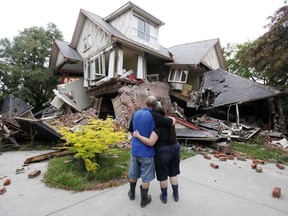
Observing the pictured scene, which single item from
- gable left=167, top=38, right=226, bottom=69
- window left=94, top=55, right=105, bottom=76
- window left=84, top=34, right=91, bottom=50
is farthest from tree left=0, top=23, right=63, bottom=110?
gable left=167, top=38, right=226, bottom=69

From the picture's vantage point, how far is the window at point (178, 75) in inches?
516

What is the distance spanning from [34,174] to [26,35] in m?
17.4

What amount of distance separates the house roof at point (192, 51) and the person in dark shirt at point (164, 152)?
35.6ft

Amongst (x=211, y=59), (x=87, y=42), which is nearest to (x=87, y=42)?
(x=87, y=42)

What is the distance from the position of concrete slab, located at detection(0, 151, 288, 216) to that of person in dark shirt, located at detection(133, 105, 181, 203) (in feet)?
1.37

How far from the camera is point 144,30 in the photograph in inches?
485

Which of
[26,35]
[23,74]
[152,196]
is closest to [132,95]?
[152,196]

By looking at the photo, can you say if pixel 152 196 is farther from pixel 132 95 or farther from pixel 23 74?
pixel 23 74

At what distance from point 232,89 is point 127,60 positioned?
7.61 m

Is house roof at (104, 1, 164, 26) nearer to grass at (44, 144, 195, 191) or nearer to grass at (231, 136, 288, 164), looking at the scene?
grass at (231, 136, 288, 164)

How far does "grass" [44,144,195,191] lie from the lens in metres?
3.20

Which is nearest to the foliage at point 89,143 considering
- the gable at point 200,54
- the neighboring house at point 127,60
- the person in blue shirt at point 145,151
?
the person in blue shirt at point 145,151

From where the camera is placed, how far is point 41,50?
16359 mm

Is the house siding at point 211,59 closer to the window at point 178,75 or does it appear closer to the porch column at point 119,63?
the window at point 178,75
